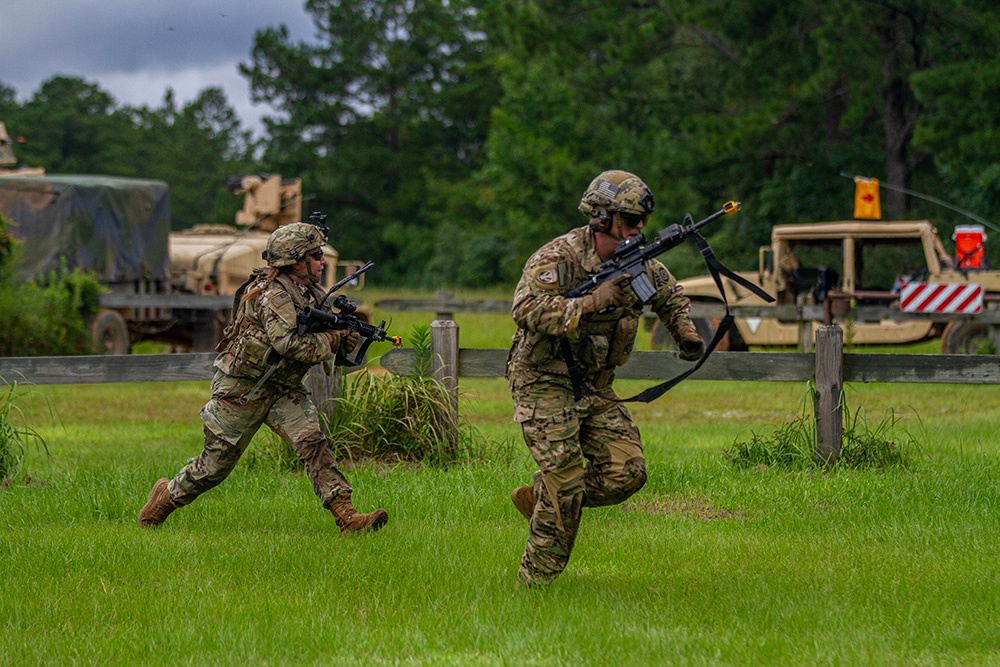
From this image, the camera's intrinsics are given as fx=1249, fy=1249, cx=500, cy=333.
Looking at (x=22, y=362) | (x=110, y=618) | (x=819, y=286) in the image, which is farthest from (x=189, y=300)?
(x=110, y=618)

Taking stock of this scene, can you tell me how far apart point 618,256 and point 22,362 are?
479cm

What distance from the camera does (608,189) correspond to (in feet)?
17.0

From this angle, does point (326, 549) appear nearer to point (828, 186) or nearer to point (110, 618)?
point (110, 618)

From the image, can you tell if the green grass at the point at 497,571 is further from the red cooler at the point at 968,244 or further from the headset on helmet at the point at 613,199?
the red cooler at the point at 968,244

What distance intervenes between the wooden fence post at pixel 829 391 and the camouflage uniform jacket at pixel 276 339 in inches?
136

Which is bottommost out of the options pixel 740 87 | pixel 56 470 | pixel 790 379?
pixel 56 470

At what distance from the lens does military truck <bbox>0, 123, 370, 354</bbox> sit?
1819 centimetres

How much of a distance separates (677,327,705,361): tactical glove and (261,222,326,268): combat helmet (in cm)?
209

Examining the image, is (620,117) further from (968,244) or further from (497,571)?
(497,571)

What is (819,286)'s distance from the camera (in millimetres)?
18234

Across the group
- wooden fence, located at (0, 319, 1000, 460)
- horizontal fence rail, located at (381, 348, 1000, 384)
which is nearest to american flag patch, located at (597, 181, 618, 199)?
horizontal fence rail, located at (381, 348, 1000, 384)

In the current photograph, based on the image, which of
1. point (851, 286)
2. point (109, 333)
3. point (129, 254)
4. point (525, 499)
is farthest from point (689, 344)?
point (129, 254)

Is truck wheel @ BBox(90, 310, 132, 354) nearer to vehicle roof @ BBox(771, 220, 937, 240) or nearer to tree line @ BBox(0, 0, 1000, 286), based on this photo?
vehicle roof @ BBox(771, 220, 937, 240)

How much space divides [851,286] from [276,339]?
522 inches
